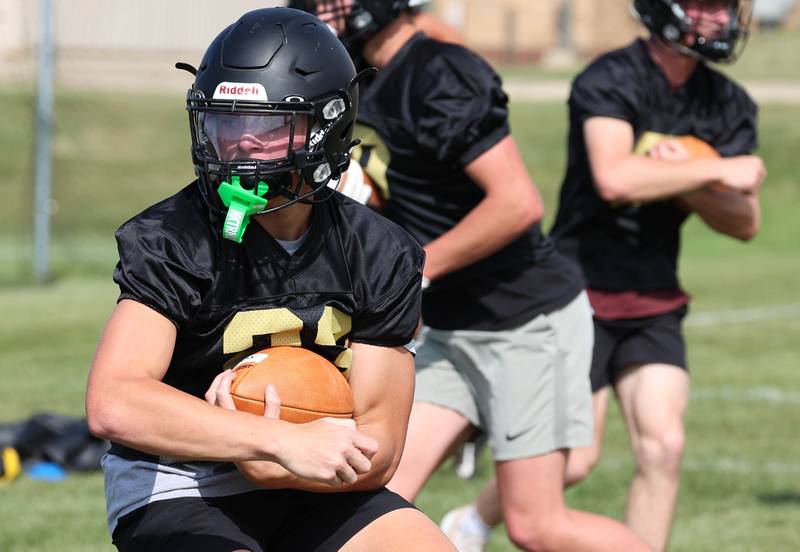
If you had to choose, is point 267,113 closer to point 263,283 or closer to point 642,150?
point 263,283

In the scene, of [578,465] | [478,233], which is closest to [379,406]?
[478,233]

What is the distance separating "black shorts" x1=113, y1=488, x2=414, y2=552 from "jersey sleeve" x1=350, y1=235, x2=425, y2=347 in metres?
0.39

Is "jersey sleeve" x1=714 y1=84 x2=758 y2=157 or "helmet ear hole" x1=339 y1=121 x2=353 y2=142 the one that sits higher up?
"helmet ear hole" x1=339 y1=121 x2=353 y2=142

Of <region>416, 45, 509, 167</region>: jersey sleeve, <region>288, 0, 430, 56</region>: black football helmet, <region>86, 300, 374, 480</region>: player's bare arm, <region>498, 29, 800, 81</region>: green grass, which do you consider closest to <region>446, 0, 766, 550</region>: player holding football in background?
<region>416, 45, 509, 167</region>: jersey sleeve

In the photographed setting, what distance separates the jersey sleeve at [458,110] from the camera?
4562mm

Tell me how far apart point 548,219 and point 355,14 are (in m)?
14.7

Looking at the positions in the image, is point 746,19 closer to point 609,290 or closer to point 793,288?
point 609,290

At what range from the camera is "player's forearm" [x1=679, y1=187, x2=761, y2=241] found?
18.3ft

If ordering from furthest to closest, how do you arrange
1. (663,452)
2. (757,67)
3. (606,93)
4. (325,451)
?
(757,67) → (606,93) → (663,452) → (325,451)

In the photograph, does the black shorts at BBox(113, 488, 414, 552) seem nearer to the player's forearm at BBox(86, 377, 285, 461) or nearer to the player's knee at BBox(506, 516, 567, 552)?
the player's forearm at BBox(86, 377, 285, 461)

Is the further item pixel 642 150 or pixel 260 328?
pixel 642 150

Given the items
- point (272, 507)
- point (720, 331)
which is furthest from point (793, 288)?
point (272, 507)

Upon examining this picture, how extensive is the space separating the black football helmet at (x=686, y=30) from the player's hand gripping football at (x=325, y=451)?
3059 mm

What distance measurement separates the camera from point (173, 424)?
9.72ft
